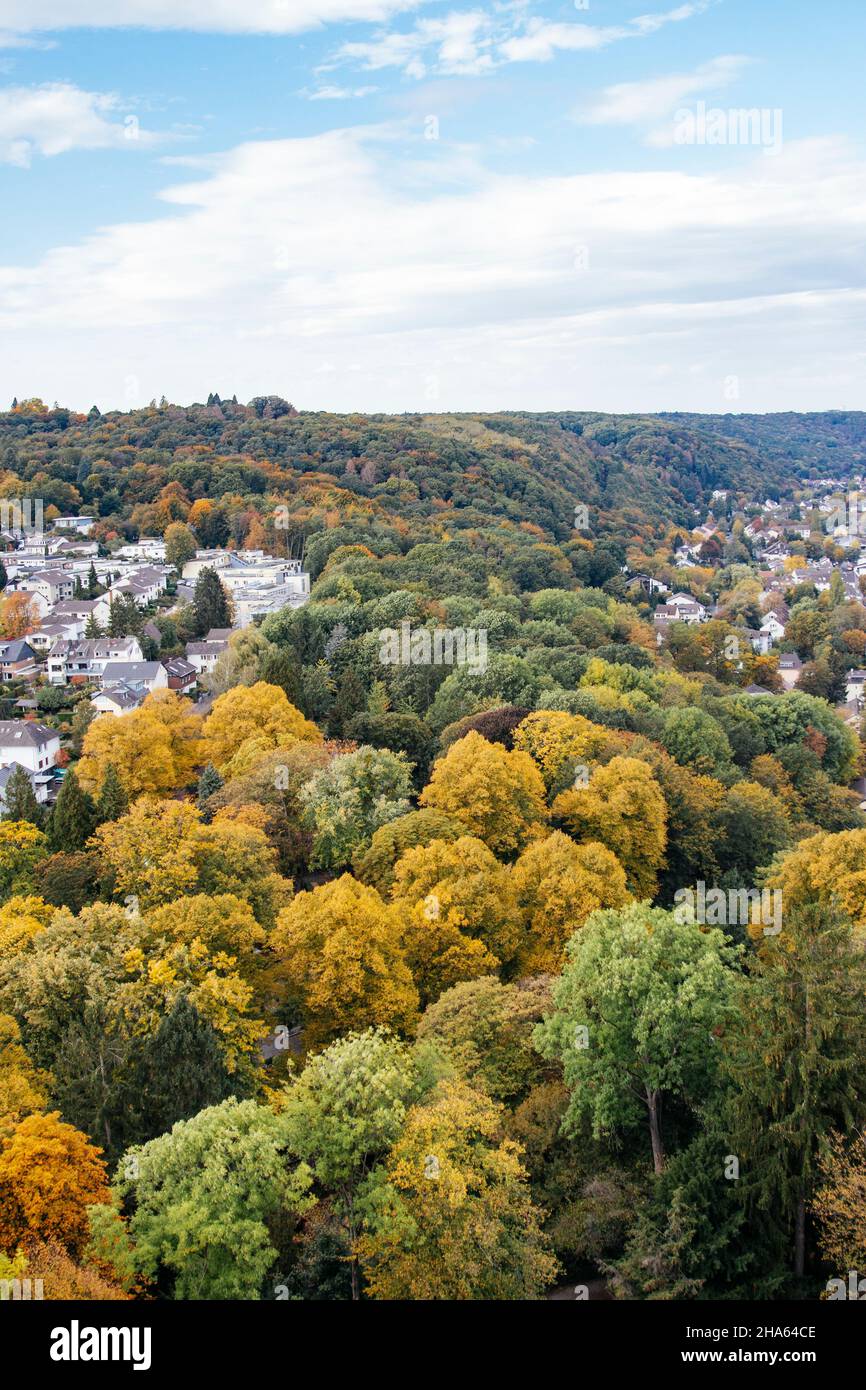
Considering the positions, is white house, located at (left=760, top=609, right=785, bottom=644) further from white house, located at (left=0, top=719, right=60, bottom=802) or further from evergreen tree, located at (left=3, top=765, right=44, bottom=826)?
evergreen tree, located at (left=3, top=765, right=44, bottom=826)

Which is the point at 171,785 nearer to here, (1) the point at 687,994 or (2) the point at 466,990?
(2) the point at 466,990

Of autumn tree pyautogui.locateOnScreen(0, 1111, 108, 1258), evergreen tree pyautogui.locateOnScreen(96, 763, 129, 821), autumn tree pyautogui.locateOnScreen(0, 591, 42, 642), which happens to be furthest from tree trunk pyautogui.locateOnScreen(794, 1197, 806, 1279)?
autumn tree pyautogui.locateOnScreen(0, 591, 42, 642)

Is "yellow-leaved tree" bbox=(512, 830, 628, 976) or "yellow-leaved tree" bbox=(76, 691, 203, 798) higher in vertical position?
"yellow-leaved tree" bbox=(76, 691, 203, 798)

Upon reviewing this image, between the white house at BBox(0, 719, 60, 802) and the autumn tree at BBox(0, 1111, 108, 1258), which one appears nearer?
the autumn tree at BBox(0, 1111, 108, 1258)

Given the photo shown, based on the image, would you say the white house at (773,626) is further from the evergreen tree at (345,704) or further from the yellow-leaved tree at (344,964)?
the yellow-leaved tree at (344,964)

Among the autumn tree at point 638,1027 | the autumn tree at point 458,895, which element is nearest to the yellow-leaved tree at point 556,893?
the autumn tree at point 458,895

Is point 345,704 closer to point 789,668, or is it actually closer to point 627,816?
point 627,816
